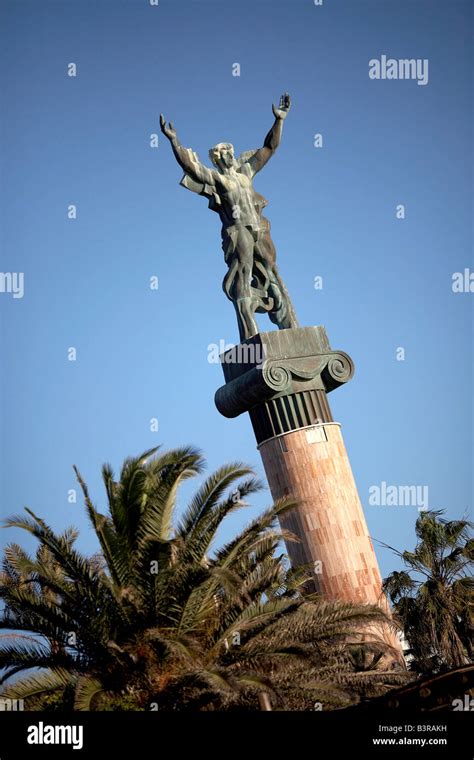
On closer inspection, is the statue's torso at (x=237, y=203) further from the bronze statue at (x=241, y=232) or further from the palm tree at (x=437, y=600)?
the palm tree at (x=437, y=600)

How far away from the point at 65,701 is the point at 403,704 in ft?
19.7

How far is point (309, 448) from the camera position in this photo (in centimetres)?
2794

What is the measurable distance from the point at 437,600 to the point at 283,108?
14.7 meters

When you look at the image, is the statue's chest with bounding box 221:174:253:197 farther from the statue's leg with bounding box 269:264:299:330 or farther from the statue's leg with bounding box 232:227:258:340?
the statue's leg with bounding box 269:264:299:330

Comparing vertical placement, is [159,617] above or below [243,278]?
below

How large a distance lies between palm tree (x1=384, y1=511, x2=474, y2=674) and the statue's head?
11.5 metres

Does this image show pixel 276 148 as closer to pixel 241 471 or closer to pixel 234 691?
pixel 241 471

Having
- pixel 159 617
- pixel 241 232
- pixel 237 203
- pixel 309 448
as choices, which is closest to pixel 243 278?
pixel 241 232

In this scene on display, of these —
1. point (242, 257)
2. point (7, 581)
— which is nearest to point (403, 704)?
point (7, 581)

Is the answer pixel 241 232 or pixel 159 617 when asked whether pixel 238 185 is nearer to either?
pixel 241 232

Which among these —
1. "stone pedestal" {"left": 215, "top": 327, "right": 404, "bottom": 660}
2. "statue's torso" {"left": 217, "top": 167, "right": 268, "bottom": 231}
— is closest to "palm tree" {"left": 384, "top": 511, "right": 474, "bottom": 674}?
"stone pedestal" {"left": 215, "top": 327, "right": 404, "bottom": 660}

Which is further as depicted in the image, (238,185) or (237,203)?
(238,185)

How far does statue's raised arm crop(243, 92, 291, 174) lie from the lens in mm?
31906

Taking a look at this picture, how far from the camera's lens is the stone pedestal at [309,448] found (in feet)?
88.9
